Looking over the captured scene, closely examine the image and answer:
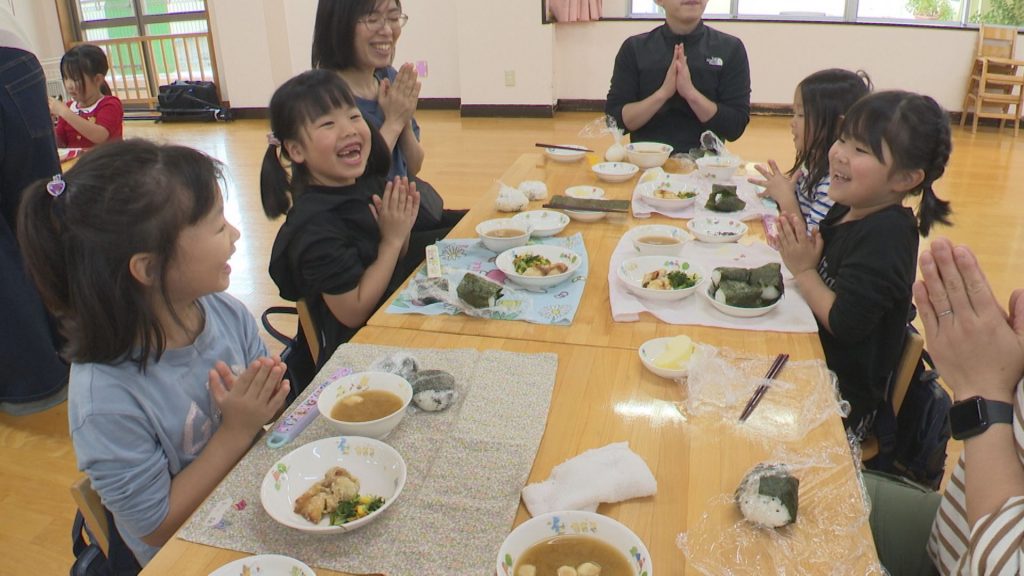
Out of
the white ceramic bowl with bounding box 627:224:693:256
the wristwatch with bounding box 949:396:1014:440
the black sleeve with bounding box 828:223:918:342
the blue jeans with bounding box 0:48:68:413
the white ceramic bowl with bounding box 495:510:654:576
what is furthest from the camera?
the blue jeans with bounding box 0:48:68:413

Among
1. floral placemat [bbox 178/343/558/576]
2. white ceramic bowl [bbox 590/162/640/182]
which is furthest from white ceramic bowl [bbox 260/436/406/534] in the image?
white ceramic bowl [bbox 590/162/640/182]

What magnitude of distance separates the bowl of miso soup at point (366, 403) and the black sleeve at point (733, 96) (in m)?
2.10

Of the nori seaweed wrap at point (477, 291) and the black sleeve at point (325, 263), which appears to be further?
the black sleeve at point (325, 263)

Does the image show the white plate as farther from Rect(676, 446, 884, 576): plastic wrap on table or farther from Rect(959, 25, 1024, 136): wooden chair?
Rect(959, 25, 1024, 136): wooden chair

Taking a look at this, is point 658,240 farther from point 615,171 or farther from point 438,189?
point 438,189

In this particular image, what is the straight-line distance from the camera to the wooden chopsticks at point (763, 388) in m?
1.20

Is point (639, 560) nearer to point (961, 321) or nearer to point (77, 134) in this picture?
point (961, 321)

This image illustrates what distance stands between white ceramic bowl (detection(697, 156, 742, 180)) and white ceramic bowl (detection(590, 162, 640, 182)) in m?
0.24

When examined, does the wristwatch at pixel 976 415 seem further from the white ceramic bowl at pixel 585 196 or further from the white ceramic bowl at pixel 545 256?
the white ceramic bowl at pixel 585 196

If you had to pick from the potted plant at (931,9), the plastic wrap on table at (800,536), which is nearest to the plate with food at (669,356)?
the plastic wrap on table at (800,536)

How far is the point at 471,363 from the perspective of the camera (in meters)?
1.37

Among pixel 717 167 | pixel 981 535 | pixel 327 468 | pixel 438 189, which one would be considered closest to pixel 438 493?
pixel 327 468

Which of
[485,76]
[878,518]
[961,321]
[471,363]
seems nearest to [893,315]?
[878,518]

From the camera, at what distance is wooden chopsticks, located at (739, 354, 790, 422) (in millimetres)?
1199
